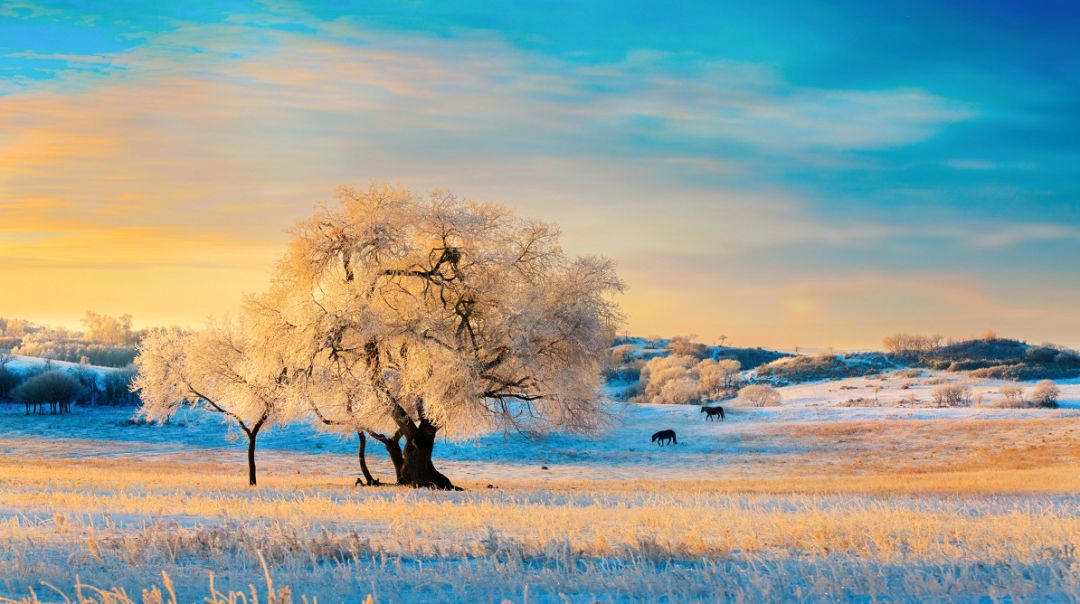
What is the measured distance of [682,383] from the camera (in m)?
106

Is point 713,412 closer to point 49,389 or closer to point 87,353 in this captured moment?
point 49,389

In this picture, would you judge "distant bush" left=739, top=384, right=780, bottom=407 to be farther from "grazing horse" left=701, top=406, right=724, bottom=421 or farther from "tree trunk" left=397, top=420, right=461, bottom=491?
"tree trunk" left=397, top=420, right=461, bottom=491

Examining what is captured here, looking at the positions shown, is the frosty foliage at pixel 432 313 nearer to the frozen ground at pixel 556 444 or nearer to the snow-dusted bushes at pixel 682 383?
the frozen ground at pixel 556 444

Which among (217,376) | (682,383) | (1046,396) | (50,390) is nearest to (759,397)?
(682,383)

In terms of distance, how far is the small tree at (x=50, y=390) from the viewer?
8731 cm

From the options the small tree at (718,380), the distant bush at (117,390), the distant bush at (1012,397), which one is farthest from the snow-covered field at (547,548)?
the small tree at (718,380)

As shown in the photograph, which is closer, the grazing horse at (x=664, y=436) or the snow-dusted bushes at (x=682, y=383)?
the grazing horse at (x=664, y=436)

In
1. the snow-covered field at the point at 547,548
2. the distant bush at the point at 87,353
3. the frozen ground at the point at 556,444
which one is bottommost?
the frozen ground at the point at 556,444

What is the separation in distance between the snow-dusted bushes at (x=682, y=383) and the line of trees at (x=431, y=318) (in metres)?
73.4

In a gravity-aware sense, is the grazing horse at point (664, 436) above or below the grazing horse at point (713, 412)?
below

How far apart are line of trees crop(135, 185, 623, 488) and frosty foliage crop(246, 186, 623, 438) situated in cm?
4

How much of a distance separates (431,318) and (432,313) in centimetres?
31

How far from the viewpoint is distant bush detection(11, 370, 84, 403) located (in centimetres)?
8731

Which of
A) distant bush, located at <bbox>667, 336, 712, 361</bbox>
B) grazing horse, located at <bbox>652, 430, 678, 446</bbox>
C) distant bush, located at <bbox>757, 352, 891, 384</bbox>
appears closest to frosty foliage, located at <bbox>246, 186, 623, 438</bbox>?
grazing horse, located at <bbox>652, 430, 678, 446</bbox>
